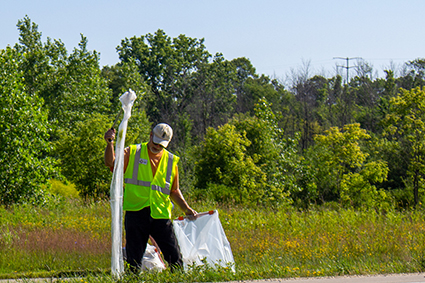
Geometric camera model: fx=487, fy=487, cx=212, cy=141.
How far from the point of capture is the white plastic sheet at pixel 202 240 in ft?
19.4

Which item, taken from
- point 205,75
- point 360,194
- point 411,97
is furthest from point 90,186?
point 205,75

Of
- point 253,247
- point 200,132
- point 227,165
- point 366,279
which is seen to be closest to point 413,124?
point 227,165

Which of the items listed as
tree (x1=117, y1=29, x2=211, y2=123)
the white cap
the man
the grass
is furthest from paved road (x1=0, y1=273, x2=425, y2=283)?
tree (x1=117, y1=29, x2=211, y2=123)

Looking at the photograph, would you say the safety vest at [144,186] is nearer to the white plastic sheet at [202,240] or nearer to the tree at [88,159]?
the white plastic sheet at [202,240]

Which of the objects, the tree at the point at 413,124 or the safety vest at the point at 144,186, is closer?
the safety vest at the point at 144,186

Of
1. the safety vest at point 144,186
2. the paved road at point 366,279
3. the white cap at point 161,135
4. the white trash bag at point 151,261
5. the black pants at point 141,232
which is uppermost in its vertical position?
the white cap at point 161,135

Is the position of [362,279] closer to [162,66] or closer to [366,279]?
[366,279]

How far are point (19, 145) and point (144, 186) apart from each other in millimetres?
11666

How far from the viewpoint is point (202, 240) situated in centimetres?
600

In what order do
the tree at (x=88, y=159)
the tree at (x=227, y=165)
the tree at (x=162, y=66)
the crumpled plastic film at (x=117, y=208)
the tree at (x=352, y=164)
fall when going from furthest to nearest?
the tree at (x=162, y=66) → the tree at (x=352, y=164) → the tree at (x=227, y=165) → the tree at (x=88, y=159) → the crumpled plastic film at (x=117, y=208)

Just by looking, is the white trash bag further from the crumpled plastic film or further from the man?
the crumpled plastic film

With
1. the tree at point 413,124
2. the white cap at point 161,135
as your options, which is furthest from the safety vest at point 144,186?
the tree at point 413,124

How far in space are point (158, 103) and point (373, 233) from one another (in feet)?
162

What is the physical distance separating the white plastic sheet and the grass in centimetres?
22
